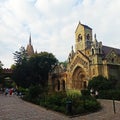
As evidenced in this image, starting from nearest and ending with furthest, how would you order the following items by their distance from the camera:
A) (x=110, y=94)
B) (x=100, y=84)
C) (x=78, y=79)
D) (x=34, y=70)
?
(x=110, y=94), (x=100, y=84), (x=78, y=79), (x=34, y=70)

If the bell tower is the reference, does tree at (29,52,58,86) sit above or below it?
below

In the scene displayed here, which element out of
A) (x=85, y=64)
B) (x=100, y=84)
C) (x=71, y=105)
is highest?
(x=85, y=64)

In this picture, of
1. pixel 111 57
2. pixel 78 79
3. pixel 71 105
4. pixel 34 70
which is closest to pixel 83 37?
pixel 111 57

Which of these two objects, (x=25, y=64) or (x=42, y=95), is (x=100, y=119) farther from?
(x=25, y=64)

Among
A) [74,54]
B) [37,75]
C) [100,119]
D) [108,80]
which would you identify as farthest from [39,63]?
[100,119]

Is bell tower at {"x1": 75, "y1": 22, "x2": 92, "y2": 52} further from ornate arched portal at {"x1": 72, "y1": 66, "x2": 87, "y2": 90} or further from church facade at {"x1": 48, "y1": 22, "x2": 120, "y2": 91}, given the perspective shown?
ornate arched portal at {"x1": 72, "y1": 66, "x2": 87, "y2": 90}

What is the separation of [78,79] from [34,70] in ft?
42.0

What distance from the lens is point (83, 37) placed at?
53375 millimetres

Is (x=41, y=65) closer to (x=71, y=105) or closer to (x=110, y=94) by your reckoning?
(x=110, y=94)

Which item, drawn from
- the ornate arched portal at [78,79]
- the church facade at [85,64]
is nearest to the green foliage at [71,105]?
the church facade at [85,64]

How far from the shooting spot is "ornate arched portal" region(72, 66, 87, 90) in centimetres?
5075

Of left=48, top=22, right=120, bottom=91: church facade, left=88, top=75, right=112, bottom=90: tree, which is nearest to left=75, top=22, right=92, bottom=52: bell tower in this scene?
left=48, top=22, right=120, bottom=91: church facade

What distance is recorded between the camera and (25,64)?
5878cm

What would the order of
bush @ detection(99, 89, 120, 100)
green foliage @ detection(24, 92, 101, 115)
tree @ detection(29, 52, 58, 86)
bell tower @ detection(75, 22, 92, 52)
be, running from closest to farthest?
green foliage @ detection(24, 92, 101, 115) < bush @ detection(99, 89, 120, 100) < bell tower @ detection(75, 22, 92, 52) < tree @ detection(29, 52, 58, 86)
